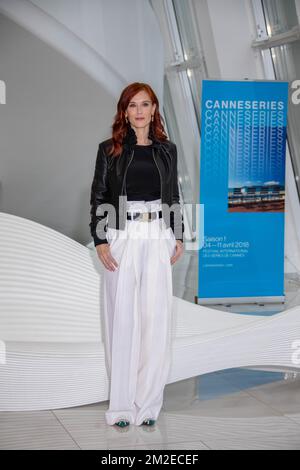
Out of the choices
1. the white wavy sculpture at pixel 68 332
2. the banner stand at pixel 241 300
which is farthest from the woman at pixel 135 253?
the banner stand at pixel 241 300

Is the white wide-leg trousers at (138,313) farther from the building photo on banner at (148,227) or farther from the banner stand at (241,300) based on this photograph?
the banner stand at (241,300)

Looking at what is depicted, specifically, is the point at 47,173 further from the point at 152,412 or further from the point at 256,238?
the point at 152,412

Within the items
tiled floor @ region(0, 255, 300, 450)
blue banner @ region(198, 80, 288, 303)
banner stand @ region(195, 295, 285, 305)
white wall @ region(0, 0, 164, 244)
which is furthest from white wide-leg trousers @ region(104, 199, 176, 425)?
white wall @ region(0, 0, 164, 244)

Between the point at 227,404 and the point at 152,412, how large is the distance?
1.89ft

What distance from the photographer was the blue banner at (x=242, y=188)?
7.06 metres

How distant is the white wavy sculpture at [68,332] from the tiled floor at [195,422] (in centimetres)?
15

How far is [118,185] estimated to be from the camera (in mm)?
3432

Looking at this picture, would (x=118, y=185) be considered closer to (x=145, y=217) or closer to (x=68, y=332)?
(x=145, y=217)

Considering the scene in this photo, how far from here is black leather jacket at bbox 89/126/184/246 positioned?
343cm

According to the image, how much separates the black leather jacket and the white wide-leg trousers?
0.13ft

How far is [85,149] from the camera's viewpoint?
9.05 metres

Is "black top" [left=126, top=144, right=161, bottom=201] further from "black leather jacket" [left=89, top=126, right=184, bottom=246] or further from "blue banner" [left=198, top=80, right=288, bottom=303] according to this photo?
"blue banner" [left=198, top=80, right=288, bottom=303]

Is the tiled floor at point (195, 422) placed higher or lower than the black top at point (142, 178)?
lower
